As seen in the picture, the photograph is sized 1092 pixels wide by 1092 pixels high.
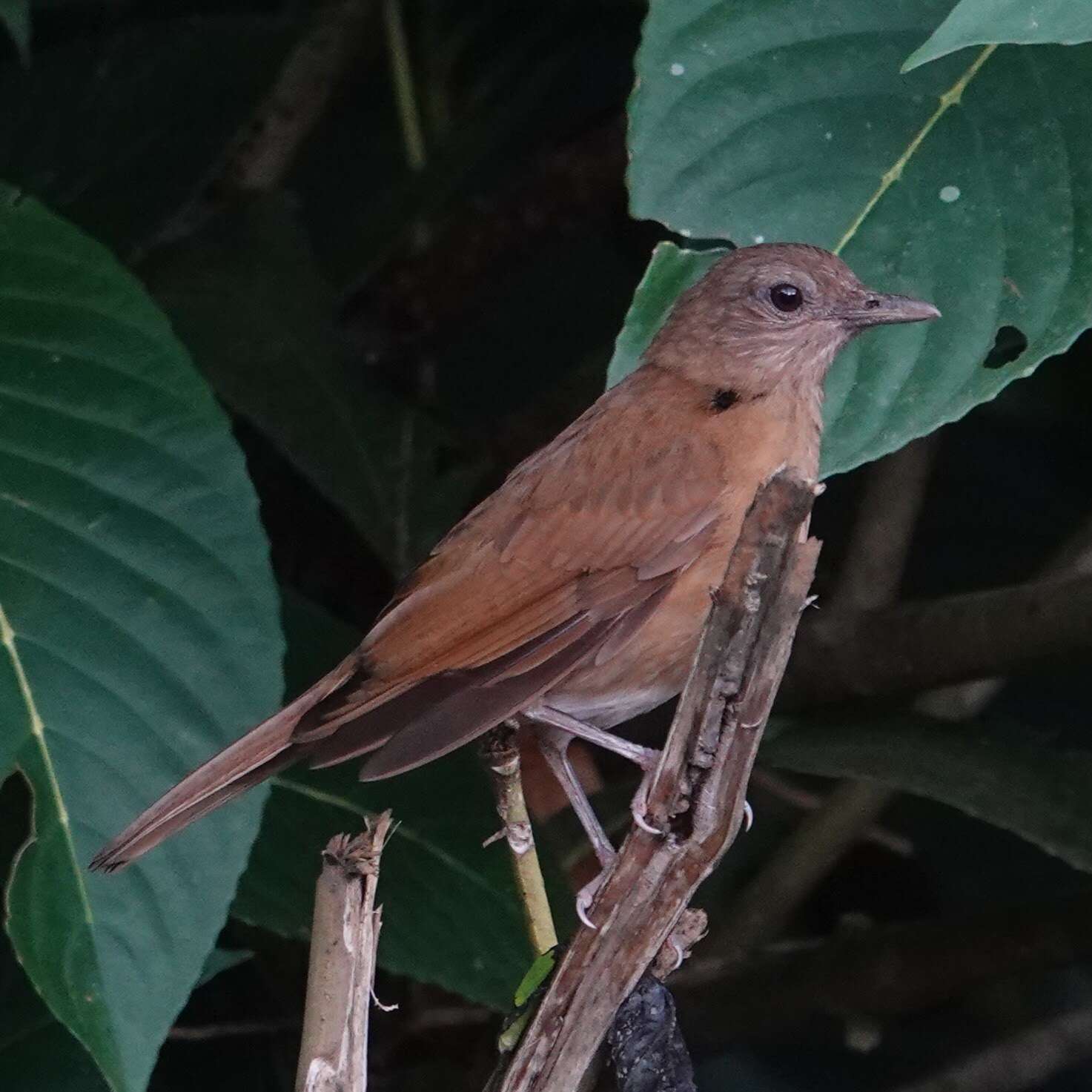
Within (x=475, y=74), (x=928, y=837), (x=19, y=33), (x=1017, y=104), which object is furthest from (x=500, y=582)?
(x=475, y=74)

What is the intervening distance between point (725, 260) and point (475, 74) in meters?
1.96

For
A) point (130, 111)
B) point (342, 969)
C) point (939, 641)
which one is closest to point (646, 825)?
point (342, 969)

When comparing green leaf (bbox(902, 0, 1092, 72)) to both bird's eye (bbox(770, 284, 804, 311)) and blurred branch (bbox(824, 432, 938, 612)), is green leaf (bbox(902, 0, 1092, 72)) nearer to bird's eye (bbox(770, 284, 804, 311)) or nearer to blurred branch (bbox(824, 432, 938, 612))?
bird's eye (bbox(770, 284, 804, 311))

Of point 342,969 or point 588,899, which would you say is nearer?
point 342,969

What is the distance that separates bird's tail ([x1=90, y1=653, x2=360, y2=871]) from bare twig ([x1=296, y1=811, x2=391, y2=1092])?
0.35 meters

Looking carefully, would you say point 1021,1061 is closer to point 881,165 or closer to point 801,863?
point 801,863

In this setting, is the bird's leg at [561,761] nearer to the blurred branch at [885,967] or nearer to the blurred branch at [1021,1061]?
the blurred branch at [885,967]

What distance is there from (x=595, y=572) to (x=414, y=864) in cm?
64

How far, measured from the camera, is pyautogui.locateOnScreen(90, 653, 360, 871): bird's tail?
1.94 meters

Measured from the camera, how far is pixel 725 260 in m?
2.54

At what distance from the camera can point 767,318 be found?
8.23ft

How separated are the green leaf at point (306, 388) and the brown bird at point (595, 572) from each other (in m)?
0.79

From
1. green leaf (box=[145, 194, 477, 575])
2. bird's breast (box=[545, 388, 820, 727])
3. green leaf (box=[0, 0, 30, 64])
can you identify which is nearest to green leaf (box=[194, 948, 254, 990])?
bird's breast (box=[545, 388, 820, 727])

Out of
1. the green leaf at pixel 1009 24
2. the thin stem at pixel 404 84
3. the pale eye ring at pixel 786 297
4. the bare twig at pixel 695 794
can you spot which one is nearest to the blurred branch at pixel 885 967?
the pale eye ring at pixel 786 297
